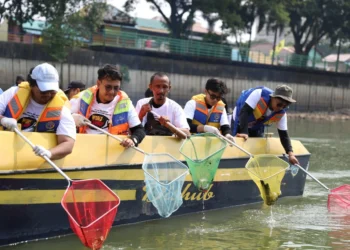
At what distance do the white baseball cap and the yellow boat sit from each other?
0.46 metres

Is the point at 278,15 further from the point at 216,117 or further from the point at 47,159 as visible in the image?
the point at 47,159

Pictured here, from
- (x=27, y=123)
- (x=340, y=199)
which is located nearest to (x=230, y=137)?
(x=340, y=199)

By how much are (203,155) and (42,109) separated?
8.31 ft

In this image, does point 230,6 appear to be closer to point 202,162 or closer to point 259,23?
point 259,23

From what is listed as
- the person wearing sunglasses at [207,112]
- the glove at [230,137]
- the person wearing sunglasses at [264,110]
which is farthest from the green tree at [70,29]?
the glove at [230,137]

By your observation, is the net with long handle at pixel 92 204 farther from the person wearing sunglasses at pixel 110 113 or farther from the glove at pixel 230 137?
the glove at pixel 230 137

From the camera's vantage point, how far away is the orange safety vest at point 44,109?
6.07 meters

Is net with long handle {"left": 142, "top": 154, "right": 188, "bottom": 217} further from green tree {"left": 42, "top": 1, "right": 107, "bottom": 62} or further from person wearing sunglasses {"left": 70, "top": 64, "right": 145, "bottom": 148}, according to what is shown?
green tree {"left": 42, "top": 1, "right": 107, "bottom": 62}

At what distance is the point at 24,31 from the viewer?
116ft

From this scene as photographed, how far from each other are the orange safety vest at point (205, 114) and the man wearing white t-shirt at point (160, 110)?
0.90 meters

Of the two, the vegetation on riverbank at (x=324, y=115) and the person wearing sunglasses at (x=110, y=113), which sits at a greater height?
the person wearing sunglasses at (x=110, y=113)

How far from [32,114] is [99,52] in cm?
2681

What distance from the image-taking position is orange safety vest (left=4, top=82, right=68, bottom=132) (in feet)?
19.9

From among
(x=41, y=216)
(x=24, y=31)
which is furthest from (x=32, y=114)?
(x=24, y=31)
